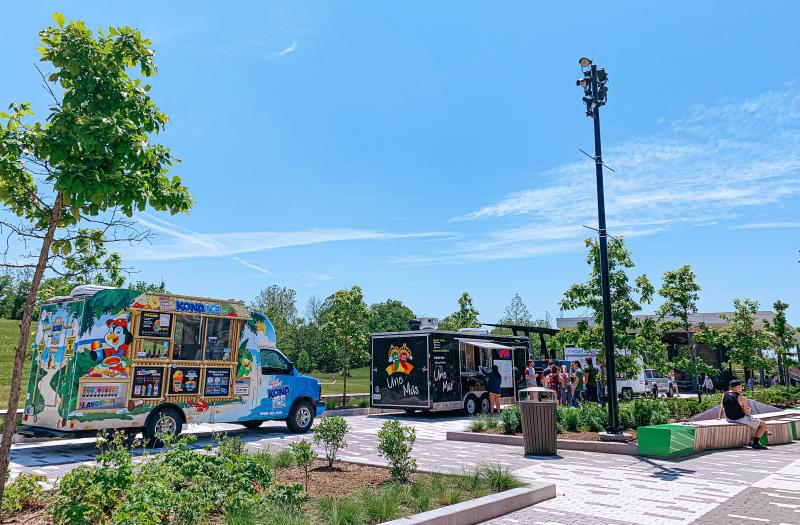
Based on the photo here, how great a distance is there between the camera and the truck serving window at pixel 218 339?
1262cm

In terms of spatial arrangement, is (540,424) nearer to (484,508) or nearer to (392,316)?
(484,508)

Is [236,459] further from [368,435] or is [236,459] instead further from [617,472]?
[368,435]

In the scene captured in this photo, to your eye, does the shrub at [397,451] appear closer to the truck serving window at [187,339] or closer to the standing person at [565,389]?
the truck serving window at [187,339]

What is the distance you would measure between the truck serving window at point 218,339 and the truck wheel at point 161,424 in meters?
1.39

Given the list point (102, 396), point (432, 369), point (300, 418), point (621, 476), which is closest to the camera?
point (621, 476)

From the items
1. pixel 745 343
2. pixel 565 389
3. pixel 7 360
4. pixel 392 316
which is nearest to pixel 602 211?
pixel 565 389

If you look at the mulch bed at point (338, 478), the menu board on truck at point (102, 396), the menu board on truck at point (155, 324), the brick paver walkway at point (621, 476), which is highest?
the menu board on truck at point (155, 324)

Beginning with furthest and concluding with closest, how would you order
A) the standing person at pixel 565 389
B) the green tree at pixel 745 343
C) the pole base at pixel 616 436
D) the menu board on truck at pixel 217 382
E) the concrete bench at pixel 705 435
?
the green tree at pixel 745 343
the standing person at pixel 565 389
the menu board on truck at pixel 217 382
the pole base at pixel 616 436
the concrete bench at pixel 705 435

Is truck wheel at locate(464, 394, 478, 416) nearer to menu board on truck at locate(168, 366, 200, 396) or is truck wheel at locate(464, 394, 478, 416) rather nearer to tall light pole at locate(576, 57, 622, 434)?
tall light pole at locate(576, 57, 622, 434)

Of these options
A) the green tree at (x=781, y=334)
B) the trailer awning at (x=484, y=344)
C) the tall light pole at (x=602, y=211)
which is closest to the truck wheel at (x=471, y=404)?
the trailer awning at (x=484, y=344)

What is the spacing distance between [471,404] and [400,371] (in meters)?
2.88

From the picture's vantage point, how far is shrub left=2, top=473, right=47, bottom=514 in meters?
5.49

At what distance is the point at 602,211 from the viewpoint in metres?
12.7

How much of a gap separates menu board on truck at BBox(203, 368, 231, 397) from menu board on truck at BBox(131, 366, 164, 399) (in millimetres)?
1060
